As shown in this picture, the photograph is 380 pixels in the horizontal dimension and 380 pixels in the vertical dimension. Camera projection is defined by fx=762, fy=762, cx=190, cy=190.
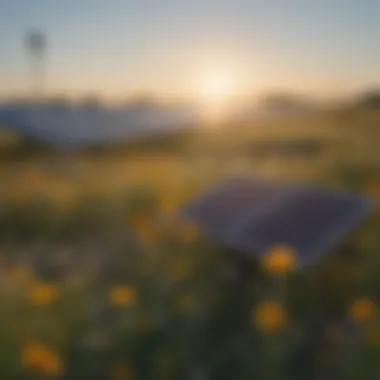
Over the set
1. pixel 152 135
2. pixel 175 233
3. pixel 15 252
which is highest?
pixel 152 135

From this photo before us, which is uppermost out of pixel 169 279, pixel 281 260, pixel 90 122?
pixel 90 122

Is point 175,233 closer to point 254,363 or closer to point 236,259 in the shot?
point 236,259

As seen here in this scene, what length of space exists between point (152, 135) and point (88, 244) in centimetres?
52

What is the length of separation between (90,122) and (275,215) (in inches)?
28.5

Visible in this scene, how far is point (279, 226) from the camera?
8.04ft

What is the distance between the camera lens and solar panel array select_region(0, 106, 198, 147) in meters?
2.61

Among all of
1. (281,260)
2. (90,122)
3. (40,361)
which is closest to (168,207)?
(90,122)

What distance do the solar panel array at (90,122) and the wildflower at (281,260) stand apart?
1.94ft

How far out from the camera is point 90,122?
267 cm

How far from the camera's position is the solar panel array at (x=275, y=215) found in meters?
2.30

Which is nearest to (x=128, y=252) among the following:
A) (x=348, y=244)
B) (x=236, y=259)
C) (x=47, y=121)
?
(x=236, y=259)

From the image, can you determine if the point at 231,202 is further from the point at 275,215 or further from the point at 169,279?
the point at 169,279

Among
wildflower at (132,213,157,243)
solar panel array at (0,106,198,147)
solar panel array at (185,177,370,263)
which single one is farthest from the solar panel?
solar panel array at (0,106,198,147)

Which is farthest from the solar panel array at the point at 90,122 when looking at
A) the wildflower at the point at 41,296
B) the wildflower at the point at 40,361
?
the wildflower at the point at 40,361
